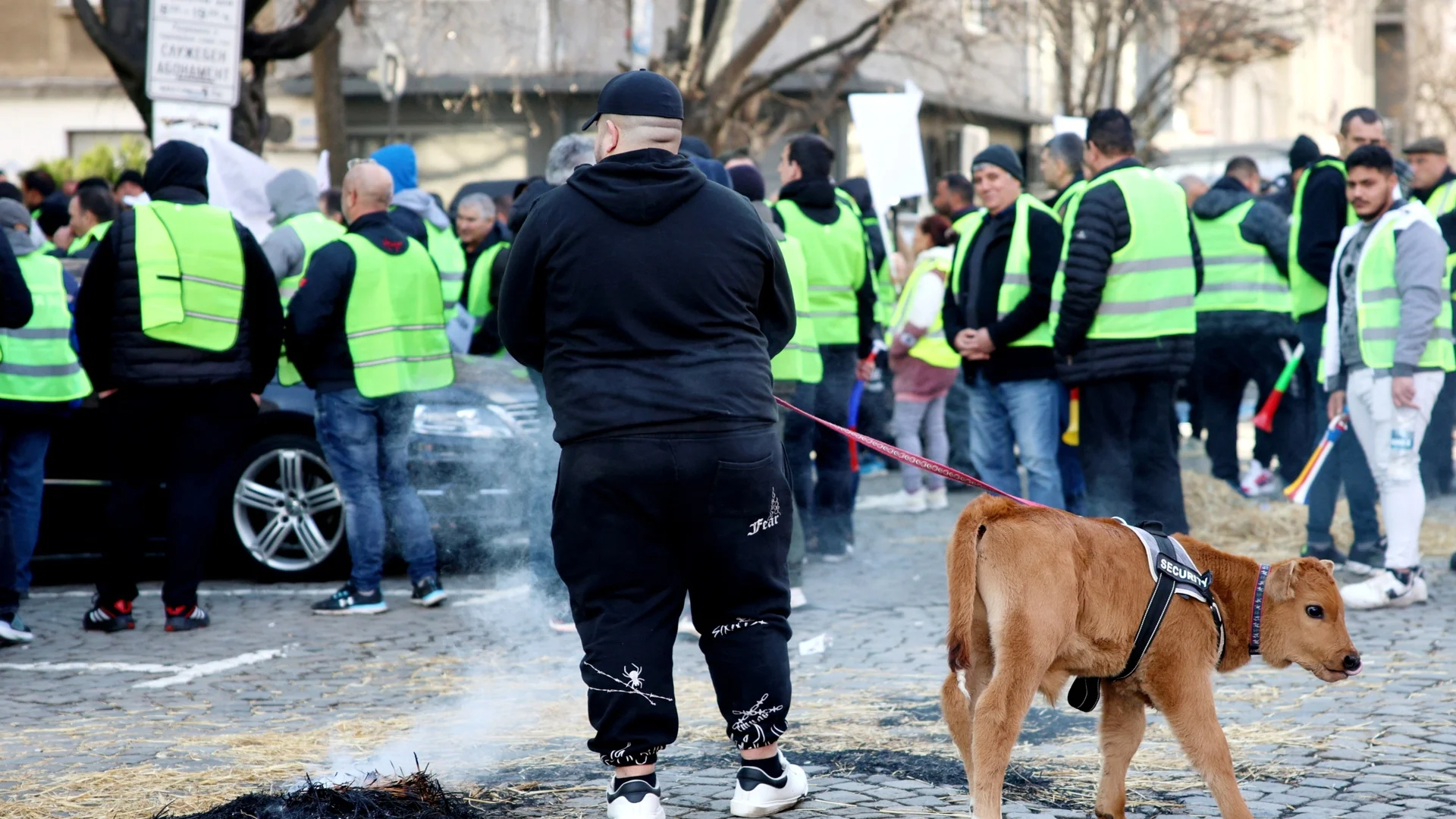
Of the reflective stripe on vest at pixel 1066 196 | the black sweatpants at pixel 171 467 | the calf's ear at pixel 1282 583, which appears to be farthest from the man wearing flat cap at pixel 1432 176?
the black sweatpants at pixel 171 467

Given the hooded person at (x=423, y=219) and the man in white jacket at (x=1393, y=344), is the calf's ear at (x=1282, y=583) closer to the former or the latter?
the man in white jacket at (x=1393, y=344)

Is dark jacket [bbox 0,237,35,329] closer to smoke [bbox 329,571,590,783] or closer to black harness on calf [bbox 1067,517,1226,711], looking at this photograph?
smoke [bbox 329,571,590,783]

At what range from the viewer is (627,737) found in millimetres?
4266

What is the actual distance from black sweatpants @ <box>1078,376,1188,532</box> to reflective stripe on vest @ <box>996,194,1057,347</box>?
47cm

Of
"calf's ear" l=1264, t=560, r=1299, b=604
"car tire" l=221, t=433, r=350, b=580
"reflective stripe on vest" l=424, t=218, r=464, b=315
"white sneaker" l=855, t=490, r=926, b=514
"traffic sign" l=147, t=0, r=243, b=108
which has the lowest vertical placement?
"white sneaker" l=855, t=490, r=926, b=514

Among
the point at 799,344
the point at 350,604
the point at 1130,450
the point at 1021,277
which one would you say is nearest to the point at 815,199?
the point at 799,344

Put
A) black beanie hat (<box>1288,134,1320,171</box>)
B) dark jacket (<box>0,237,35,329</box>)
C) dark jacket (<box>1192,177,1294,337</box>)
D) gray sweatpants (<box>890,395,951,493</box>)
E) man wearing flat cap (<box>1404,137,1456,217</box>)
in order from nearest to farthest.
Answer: dark jacket (<box>0,237,35,329</box>)
man wearing flat cap (<box>1404,137,1456,217</box>)
black beanie hat (<box>1288,134,1320,171</box>)
dark jacket (<box>1192,177,1294,337</box>)
gray sweatpants (<box>890,395,951,493</box>)

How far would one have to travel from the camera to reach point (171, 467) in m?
7.55

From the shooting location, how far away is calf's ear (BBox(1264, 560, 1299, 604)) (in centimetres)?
430

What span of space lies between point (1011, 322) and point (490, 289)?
8.88 feet

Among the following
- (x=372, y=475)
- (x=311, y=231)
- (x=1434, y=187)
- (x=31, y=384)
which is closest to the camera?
(x=31, y=384)

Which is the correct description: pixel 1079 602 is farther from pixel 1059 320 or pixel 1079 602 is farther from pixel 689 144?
pixel 689 144

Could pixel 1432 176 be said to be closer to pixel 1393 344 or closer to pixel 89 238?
pixel 1393 344

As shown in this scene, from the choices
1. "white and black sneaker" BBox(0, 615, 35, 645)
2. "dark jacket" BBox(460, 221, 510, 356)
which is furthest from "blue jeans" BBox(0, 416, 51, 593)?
"dark jacket" BBox(460, 221, 510, 356)
